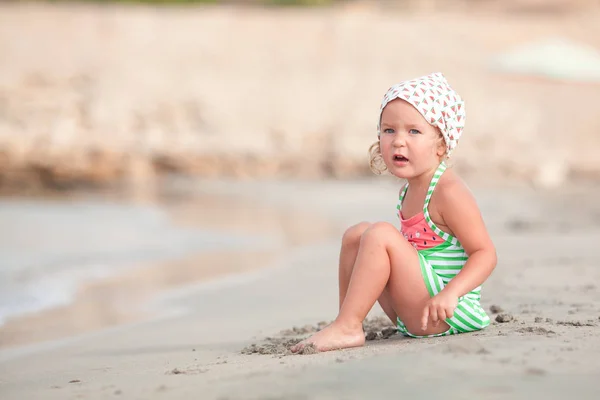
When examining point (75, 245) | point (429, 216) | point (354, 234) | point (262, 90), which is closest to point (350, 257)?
point (354, 234)

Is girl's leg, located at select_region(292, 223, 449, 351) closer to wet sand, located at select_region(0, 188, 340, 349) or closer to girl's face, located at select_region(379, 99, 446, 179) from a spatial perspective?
girl's face, located at select_region(379, 99, 446, 179)

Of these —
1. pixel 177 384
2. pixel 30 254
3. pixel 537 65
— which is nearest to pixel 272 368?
pixel 177 384

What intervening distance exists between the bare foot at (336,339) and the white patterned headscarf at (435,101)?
2.42ft

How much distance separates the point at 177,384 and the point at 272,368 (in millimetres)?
268

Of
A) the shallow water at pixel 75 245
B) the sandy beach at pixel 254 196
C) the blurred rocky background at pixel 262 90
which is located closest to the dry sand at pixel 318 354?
the sandy beach at pixel 254 196

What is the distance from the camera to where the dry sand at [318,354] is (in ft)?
6.86

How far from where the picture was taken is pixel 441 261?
2.96 m

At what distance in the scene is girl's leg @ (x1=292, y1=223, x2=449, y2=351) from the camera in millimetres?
2826

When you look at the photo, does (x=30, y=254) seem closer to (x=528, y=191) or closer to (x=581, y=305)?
(x=581, y=305)

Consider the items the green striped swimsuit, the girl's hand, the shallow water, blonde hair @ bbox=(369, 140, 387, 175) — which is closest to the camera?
the girl's hand

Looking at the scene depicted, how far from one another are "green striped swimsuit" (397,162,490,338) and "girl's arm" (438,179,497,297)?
6cm

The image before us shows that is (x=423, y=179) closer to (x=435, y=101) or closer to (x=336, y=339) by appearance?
(x=435, y=101)

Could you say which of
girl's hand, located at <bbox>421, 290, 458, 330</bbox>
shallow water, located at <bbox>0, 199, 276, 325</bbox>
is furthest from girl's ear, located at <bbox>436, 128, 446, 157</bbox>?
shallow water, located at <bbox>0, 199, 276, 325</bbox>

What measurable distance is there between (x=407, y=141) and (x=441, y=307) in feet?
1.93
